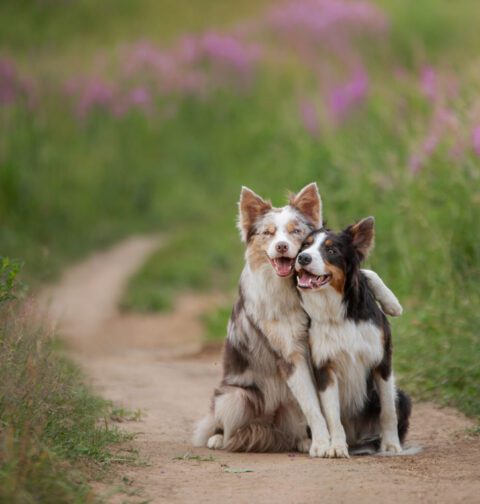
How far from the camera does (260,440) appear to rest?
22.2ft

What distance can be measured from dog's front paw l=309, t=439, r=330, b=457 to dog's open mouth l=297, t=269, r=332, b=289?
3.12 feet

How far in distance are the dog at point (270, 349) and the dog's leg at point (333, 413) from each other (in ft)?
0.18

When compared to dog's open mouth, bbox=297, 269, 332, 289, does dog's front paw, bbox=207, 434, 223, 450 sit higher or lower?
lower

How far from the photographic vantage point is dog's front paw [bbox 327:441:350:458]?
20.8 feet

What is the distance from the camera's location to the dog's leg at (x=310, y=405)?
252 inches

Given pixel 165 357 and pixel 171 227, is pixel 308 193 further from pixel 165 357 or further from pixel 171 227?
pixel 171 227

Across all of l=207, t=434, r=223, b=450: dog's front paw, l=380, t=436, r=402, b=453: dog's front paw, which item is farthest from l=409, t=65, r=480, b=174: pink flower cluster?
l=207, t=434, r=223, b=450: dog's front paw

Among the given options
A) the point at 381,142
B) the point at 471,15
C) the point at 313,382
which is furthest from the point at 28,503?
the point at 471,15

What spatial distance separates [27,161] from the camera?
731 inches

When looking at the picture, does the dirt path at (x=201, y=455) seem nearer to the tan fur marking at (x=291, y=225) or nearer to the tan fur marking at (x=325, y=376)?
the tan fur marking at (x=325, y=376)

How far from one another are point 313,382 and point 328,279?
0.70 m

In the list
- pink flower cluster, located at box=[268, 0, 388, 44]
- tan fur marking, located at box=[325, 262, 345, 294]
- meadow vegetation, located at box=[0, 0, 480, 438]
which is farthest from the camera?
pink flower cluster, located at box=[268, 0, 388, 44]

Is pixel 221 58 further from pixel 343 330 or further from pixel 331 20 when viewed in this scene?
pixel 343 330

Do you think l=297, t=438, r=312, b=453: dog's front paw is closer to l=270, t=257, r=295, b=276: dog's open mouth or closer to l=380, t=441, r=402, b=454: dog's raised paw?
l=380, t=441, r=402, b=454: dog's raised paw
